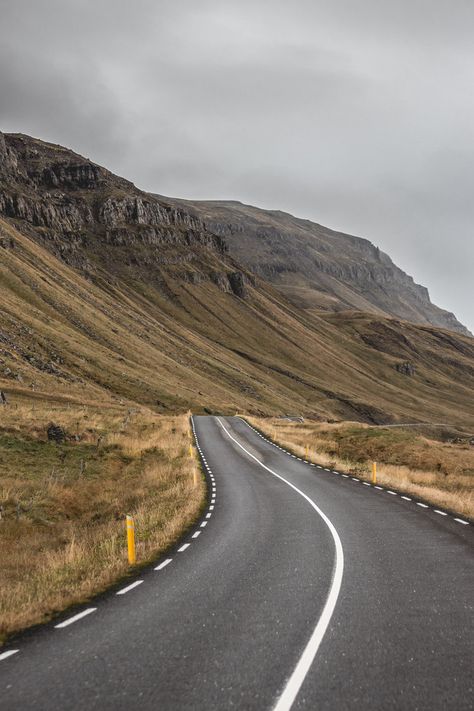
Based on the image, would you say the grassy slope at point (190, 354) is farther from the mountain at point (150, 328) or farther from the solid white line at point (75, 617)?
the solid white line at point (75, 617)

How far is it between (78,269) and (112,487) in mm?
127221

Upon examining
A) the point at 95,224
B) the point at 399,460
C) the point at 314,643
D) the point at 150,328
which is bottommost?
the point at 314,643

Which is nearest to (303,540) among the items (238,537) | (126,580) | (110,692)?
(238,537)

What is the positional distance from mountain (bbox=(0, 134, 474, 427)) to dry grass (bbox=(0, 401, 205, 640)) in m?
14.6

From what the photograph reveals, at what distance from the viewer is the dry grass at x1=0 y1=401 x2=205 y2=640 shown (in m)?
9.58

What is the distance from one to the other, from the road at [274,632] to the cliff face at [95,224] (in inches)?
5367

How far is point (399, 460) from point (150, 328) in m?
86.7

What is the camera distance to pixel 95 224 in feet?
581

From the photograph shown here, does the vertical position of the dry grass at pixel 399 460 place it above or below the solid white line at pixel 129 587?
above

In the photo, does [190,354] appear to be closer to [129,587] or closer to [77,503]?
[77,503]

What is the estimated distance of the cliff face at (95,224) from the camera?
14525cm

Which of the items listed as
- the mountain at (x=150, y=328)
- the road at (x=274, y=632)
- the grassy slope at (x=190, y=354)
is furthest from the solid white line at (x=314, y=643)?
the grassy slope at (x=190, y=354)

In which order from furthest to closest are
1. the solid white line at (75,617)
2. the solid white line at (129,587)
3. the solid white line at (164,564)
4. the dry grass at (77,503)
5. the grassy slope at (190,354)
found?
1. the grassy slope at (190,354)
2. the solid white line at (164,564)
3. the dry grass at (77,503)
4. the solid white line at (129,587)
5. the solid white line at (75,617)

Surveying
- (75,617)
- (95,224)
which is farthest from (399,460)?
(95,224)
